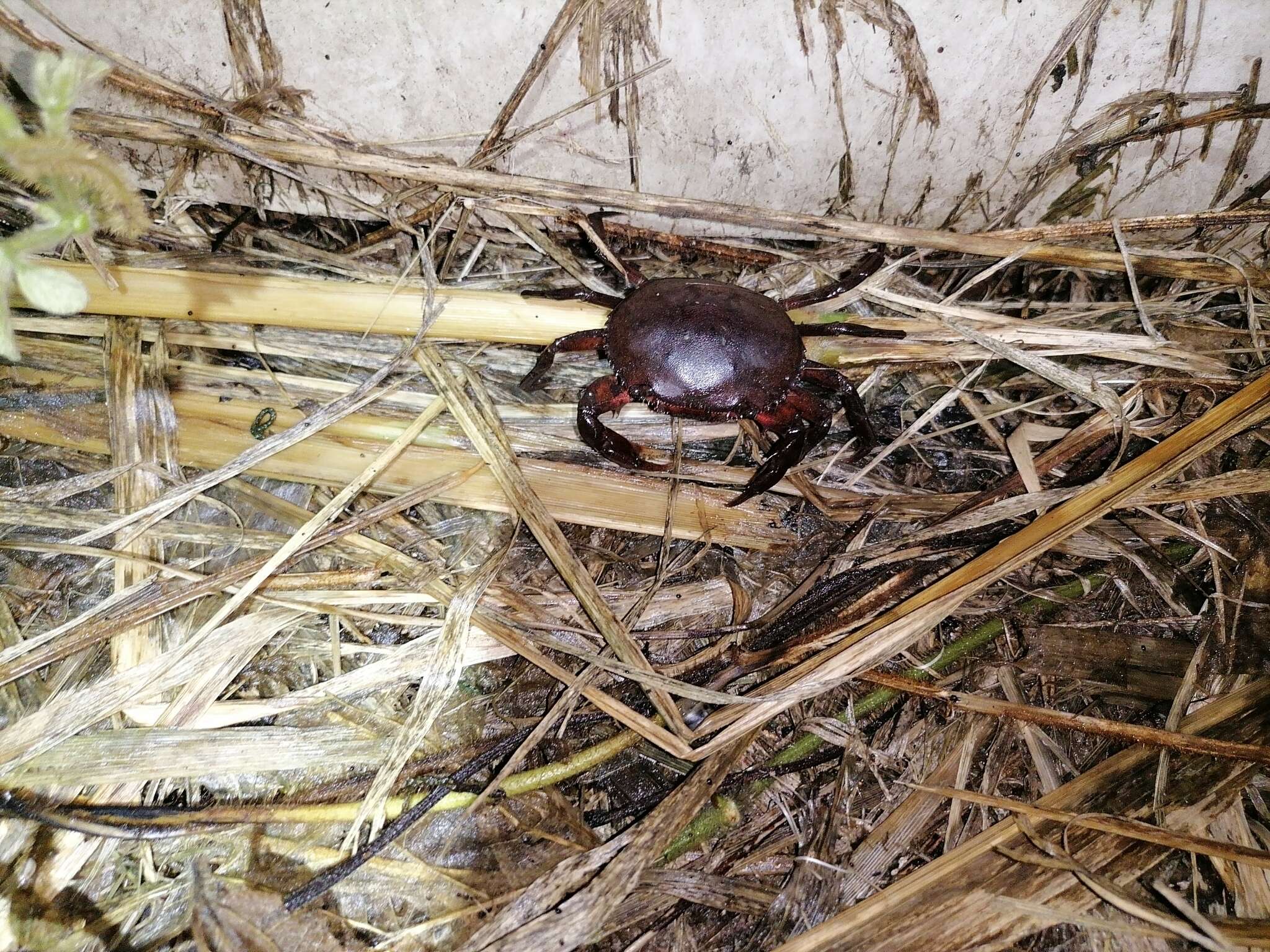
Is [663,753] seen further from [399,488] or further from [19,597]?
[19,597]

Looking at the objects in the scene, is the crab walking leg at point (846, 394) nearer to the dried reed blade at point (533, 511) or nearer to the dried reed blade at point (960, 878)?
the dried reed blade at point (533, 511)

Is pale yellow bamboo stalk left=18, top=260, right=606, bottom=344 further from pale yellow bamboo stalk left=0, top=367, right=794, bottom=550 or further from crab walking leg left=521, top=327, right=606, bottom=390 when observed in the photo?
pale yellow bamboo stalk left=0, top=367, right=794, bottom=550

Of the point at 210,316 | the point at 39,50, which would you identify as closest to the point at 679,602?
the point at 210,316

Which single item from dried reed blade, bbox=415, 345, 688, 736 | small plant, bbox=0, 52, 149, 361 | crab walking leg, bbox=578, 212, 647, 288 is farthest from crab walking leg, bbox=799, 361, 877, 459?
small plant, bbox=0, 52, 149, 361

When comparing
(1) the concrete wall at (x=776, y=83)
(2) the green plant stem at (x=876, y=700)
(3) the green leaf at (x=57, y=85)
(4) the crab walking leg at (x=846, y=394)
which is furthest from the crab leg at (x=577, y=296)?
(2) the green plant stem at (x=876, y=700)

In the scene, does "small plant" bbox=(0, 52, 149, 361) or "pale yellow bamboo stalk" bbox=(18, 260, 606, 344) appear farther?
"pale yellow bamboo stalk" bbox=(18, 260, 606, 344)

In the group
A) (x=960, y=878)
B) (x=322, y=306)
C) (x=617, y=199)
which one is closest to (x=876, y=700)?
(x=960, y=878)

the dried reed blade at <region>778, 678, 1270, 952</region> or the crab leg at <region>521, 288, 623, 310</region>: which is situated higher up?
the crab leg at <region>521, 288, 623, 310</region>
